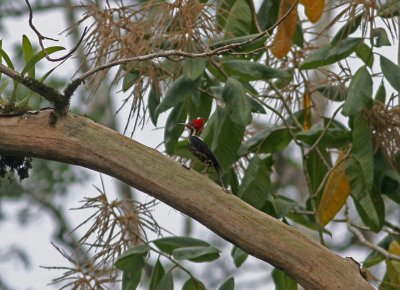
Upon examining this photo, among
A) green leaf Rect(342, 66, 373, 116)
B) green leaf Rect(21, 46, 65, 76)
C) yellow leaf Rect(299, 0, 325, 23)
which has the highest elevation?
yellow leaf Rect(299, 0, 325, 23)

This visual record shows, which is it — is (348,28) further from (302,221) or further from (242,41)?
(302,221)

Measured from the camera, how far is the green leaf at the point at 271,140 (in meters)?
4.03

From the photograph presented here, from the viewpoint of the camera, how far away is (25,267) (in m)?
9.63

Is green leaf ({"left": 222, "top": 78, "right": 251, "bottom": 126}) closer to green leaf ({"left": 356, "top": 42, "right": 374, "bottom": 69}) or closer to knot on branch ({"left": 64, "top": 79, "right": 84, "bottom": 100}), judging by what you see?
green leaf ({"left": 356, "top": 42, "right": 374, "bottom": 69})

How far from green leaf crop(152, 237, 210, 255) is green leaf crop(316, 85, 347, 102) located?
2.32 ft

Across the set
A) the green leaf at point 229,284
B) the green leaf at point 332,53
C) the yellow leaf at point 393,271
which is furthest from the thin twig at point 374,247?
the green leaf at point 332,53

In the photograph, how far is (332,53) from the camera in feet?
12.0

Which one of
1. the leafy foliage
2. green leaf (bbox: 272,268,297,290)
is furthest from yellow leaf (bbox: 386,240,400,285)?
green leaf (bbox: 272,268,297,290)

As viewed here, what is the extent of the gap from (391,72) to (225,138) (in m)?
0.58

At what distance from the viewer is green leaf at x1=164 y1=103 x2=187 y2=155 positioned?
12.3 feet

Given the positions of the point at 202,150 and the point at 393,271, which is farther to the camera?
the point at 393,271

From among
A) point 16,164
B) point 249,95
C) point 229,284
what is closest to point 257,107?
point 249,95

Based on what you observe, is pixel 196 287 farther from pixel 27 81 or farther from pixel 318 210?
pixel 27 81

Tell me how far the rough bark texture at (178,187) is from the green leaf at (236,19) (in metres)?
0.82
